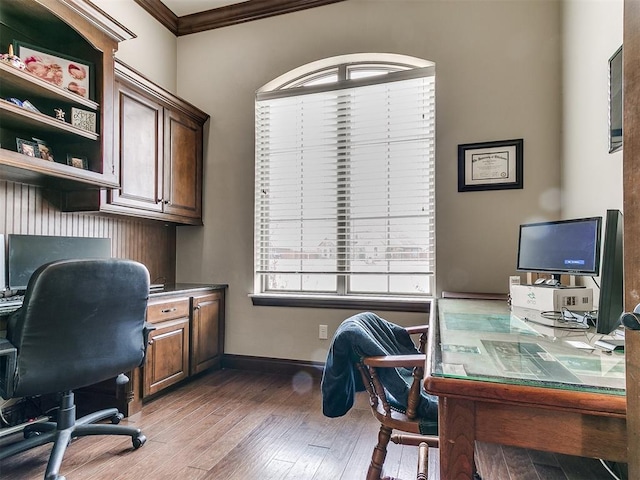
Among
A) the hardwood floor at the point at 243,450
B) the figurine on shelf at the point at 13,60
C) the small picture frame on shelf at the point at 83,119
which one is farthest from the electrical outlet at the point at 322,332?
the figurine on shelf at the point at 13,60

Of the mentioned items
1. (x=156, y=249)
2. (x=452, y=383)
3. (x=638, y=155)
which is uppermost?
(x=638, y=155)

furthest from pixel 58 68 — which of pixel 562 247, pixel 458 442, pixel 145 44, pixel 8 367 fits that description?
pixel 562 247

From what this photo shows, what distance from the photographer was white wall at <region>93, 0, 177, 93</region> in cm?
282

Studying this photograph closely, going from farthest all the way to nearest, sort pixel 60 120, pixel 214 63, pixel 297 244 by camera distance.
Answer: pixel 214 63 → pixel 297 244 → pixel 60 120

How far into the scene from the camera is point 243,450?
185 centimetres

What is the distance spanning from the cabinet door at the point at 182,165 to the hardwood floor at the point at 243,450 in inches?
58.2

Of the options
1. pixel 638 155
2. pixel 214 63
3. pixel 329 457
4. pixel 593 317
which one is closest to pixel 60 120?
pixel 214 63

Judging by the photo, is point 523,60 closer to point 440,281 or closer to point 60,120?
point 440,281

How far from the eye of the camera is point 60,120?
203 centimetres

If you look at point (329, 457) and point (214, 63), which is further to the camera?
point (214, 63)

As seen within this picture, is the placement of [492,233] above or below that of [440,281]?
above

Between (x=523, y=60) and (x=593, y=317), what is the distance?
1959mm

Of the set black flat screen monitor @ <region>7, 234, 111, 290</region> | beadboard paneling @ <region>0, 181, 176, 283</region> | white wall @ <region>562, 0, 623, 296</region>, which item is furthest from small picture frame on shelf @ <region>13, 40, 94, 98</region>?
white wall @ <region>562, 0, 623, 296</region>

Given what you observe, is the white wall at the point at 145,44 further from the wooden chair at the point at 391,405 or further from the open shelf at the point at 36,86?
the wooden chair at the point at 391,405
